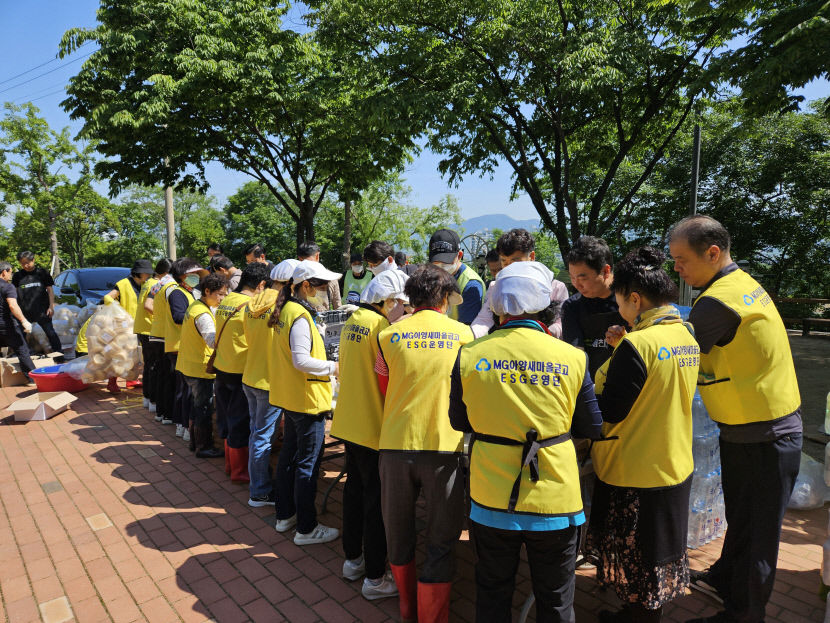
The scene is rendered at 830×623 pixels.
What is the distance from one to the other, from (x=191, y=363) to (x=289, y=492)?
6.43ft

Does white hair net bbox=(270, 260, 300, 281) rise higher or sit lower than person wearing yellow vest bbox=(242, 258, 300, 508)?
higher

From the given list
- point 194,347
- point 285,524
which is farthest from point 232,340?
point 285,524

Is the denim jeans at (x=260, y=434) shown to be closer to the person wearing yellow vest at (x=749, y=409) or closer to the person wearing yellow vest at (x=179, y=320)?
the person wearing yellow vest at (x=179, y=320)

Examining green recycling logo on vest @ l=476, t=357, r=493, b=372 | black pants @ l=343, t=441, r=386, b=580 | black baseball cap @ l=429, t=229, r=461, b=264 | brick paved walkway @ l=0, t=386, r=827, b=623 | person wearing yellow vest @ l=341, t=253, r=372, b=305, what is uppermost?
black baseball cap @ l=429, t=229, r=461, b=264

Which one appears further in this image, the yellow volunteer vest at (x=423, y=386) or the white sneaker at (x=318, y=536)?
the white sneaker at (x=318, y=536)

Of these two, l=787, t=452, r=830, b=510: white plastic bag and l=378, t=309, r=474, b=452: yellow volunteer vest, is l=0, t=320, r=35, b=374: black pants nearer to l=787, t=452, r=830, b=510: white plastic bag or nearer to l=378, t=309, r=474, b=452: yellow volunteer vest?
l=378, t=309, r=474, b=452: yellow volunteer vest

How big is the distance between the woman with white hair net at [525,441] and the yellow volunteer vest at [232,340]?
2783 millimetres

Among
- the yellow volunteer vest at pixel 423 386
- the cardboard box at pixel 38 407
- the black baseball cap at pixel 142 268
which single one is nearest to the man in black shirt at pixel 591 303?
the yellow volunteer vest at pixel 423 386

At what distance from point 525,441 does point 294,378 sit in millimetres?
1893

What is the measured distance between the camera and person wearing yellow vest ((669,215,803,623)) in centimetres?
250

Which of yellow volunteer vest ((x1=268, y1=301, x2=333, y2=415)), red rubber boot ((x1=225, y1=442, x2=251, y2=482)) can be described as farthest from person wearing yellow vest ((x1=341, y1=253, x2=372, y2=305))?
yellow volunteer vest ((x1=268, y1=301, x2=333, y2=415))

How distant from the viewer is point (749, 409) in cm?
251

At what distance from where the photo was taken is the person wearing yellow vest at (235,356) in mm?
4445

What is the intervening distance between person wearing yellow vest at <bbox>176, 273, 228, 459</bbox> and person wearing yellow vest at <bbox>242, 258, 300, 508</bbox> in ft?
3.23
